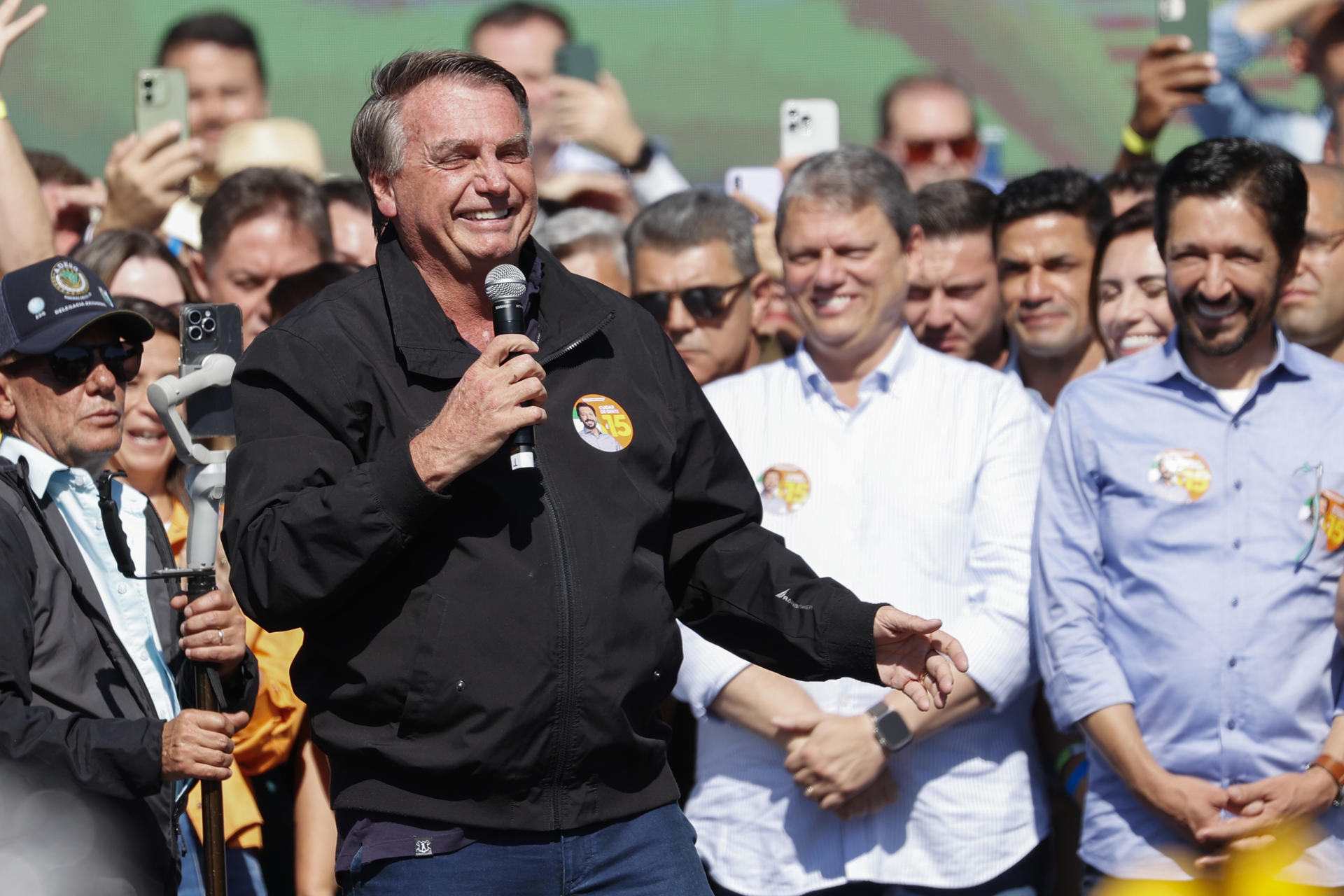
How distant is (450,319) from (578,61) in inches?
147

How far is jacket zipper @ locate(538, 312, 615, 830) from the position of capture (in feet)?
8.68

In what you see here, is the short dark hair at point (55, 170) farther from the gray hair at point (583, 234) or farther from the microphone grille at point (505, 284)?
the microphone grille at point (505, 284)

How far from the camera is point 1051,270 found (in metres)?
5.21

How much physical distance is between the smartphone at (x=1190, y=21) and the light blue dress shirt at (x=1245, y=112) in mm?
778

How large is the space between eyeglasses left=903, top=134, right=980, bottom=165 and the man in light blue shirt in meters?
2.57

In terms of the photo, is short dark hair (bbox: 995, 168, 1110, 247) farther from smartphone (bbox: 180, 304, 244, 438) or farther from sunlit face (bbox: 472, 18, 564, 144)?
smartphone (bbox: 180, 304, 244, 438)

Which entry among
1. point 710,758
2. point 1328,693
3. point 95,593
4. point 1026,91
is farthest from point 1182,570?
point 1026,91

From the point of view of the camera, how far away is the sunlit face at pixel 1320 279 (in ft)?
15.6

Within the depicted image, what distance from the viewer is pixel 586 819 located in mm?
2701

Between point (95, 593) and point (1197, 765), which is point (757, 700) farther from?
point (95, 593)

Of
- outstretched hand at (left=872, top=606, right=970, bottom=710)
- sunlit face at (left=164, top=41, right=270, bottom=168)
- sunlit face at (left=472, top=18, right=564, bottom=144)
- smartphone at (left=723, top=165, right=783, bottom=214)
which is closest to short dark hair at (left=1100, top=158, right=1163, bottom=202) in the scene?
smartphone at (left=723, top=165, right=783, bottom=214)

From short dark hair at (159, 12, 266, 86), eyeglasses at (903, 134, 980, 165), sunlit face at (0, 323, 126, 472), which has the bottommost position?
sunlit face at (0, 323, 126, 472)

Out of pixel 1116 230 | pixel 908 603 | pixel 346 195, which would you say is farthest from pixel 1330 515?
pixel 346 195

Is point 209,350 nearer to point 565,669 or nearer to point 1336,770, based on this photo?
point 565,669
